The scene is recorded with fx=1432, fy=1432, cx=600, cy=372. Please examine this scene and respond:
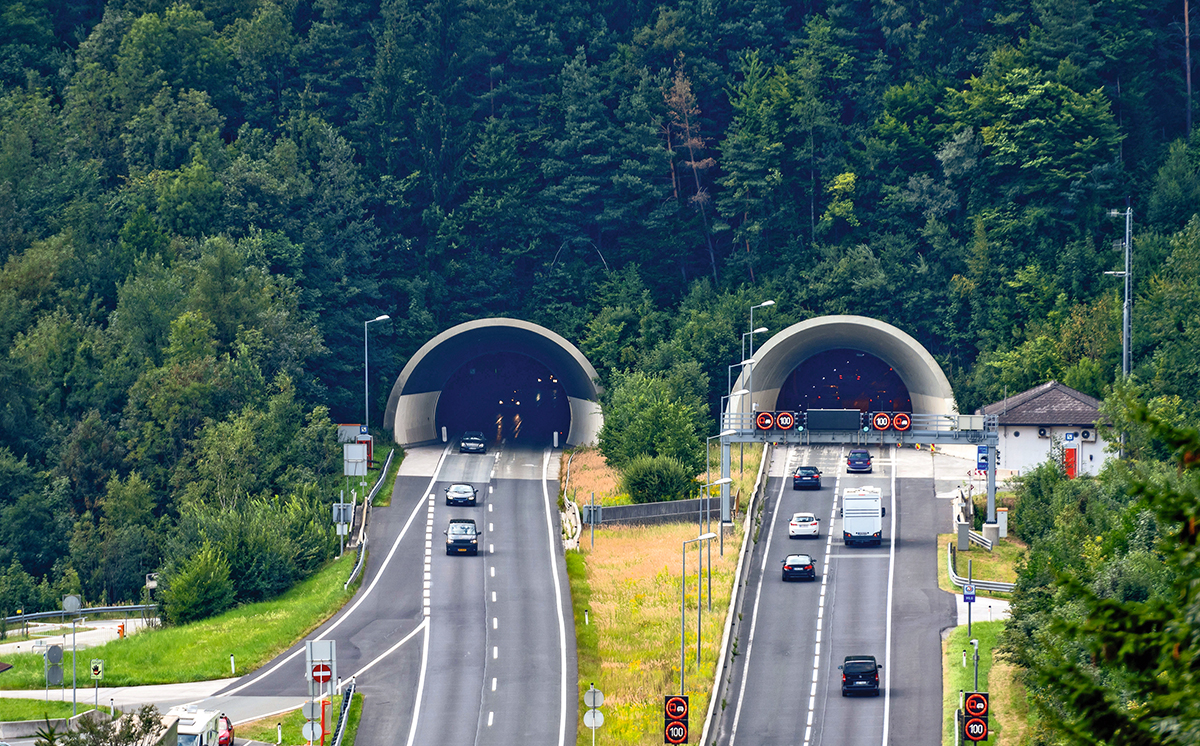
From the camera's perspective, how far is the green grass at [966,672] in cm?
4216

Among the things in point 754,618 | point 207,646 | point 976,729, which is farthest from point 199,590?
point 976,729

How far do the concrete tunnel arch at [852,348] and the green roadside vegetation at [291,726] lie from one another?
3951 centimetres

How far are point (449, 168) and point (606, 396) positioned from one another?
71.7 feet

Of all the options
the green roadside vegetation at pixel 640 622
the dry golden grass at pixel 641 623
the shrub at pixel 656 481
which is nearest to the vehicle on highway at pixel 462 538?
the green roadside vegetation at pixel 640 622

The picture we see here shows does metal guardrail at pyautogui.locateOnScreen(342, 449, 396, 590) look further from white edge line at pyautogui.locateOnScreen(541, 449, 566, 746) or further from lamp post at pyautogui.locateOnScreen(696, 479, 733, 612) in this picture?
lamp post at pyautogui.locateOnScreen(696, 479, 733, 612)

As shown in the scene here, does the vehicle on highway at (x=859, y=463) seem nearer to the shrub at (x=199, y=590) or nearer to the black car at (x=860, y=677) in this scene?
the black car at (x=860, y=677)

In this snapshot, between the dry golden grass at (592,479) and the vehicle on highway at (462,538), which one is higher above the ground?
the dry golden grass at (592,479)

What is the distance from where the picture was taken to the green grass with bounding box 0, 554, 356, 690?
47.8 m

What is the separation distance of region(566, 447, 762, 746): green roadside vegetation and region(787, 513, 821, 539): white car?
7.58 ft

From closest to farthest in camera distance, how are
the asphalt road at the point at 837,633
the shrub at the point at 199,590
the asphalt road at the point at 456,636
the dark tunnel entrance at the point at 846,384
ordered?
the asphalt road at the point at 837,633, the asphalt road at the point at 456,636, the shrub at the point at 199,590, the dark tunnel entrance at the point at 846,384

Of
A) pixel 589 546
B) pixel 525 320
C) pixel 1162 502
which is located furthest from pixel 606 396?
pixel 1162 502

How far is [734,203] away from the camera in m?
97.2

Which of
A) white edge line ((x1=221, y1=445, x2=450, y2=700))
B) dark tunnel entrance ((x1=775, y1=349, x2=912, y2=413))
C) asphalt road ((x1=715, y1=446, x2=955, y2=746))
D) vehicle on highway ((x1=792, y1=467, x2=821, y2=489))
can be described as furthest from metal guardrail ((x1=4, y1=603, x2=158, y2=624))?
dark tunnel entrance ((x1=775, y1=349, x2=912, y2=413))

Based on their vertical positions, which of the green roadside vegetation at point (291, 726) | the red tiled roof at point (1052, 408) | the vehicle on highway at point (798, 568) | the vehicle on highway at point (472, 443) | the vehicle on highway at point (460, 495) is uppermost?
the red tiled roof at point (1052, 408)
